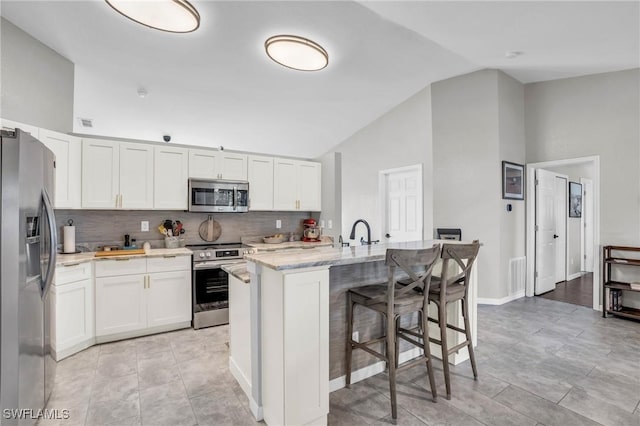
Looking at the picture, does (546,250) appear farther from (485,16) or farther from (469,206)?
(485,16)

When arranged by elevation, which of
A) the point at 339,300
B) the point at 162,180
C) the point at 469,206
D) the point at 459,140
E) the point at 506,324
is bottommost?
the point at 506,324

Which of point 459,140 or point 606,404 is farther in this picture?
point 459,140

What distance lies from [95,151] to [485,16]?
13.7 feet

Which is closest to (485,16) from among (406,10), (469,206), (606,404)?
(406,10)

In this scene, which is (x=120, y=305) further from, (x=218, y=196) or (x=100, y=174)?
(x=218, y=196)

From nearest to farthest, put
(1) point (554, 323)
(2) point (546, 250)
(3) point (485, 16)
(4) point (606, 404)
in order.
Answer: (4) point (606, 404), (3) point (485, 16), (1) point (554, 323), (2) point (546, 250)

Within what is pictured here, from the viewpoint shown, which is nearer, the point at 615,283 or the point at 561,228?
the point at 615,283

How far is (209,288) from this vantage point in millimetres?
3498

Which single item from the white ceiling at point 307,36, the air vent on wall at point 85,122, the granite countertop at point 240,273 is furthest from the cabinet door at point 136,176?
the air vent on wall at point 85,122

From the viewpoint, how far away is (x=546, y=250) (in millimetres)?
5004

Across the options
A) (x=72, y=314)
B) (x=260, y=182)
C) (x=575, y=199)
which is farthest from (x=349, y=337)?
(x=575, y=199)

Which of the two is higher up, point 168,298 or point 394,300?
point 394,300

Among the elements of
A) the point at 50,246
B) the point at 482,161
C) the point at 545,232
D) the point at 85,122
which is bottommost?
the point at 545,232

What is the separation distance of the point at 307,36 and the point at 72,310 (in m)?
3.56
